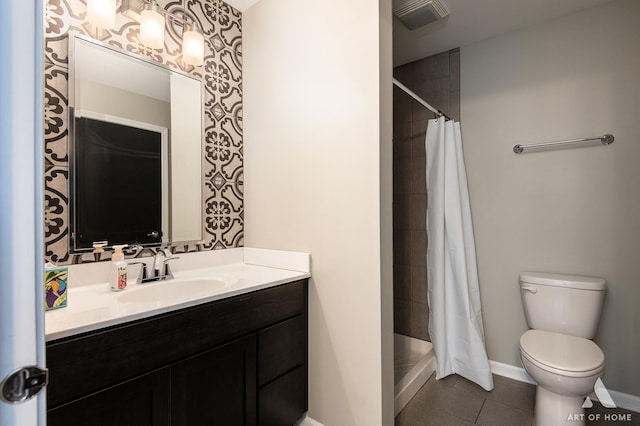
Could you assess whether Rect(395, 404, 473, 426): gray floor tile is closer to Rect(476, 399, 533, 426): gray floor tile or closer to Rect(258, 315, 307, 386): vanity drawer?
Rect(476, 399, 533, 426): gray floor tile

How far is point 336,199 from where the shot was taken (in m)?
1.54

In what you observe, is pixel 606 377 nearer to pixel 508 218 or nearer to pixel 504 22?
pixel 508 218

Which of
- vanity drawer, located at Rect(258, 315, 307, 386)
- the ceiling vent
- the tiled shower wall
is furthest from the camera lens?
the tiled shower wall

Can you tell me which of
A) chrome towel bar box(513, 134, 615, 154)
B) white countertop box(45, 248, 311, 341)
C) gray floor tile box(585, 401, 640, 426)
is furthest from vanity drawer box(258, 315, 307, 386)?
chrome towel bar box(513, 134, 615, 154)

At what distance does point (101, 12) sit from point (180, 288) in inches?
51.8

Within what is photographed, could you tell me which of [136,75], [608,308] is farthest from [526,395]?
[136,75]

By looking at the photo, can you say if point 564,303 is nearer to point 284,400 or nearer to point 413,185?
point 413,185

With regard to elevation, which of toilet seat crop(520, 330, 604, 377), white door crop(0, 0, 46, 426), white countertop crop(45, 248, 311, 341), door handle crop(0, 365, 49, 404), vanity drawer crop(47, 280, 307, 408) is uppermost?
white door crop(0, 0, 46, 426)

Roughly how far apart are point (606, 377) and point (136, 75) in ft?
10.6

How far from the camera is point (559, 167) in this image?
203cm

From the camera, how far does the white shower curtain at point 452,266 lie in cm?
214

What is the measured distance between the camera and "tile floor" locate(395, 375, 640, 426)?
1.72 metres

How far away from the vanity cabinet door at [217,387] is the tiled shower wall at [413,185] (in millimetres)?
1725

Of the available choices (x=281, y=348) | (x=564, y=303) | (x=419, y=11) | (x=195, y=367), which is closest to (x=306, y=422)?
(x=281, y=348)
